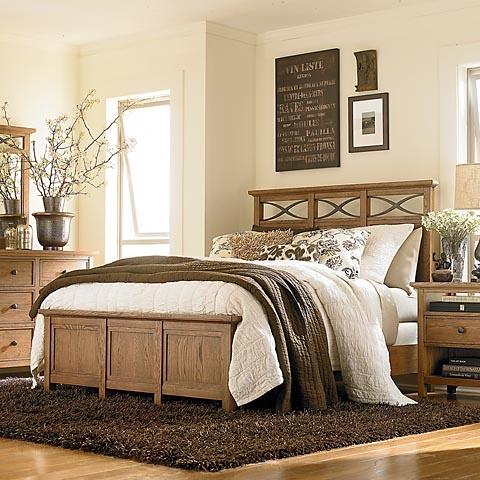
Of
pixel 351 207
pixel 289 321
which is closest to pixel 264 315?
pixel 289 321

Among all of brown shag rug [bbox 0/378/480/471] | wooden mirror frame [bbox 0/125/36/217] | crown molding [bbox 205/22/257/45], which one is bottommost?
brown shag rug [bbox 0/378/480/471]

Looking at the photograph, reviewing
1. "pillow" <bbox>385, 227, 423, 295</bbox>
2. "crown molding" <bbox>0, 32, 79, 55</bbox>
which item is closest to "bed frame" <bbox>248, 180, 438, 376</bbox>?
"pillow" <bbox>385, 227, 423, 295</bbox>

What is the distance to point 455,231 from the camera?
18.9ft

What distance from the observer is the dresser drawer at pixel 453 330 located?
17.7 ft

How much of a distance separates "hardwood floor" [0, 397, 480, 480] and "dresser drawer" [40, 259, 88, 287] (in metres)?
2.74

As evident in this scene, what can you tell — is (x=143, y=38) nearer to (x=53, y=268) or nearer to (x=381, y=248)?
(x=53, y=268)

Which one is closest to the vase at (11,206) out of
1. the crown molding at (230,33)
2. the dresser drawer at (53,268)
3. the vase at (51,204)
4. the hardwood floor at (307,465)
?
the vase at (51,204)

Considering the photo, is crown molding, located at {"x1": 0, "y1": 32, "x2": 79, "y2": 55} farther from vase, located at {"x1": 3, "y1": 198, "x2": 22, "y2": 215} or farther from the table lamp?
the table lamp

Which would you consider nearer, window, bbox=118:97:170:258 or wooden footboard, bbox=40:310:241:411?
wooden footboard, bbox=40:310:241:411

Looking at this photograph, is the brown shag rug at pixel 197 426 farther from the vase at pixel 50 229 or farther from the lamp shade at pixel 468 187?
the vase at pixel 50 229

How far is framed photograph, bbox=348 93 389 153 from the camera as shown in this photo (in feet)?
21.9

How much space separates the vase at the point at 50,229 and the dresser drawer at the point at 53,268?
6.0 inches

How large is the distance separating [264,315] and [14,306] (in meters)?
2.36

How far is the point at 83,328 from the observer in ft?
17.5
